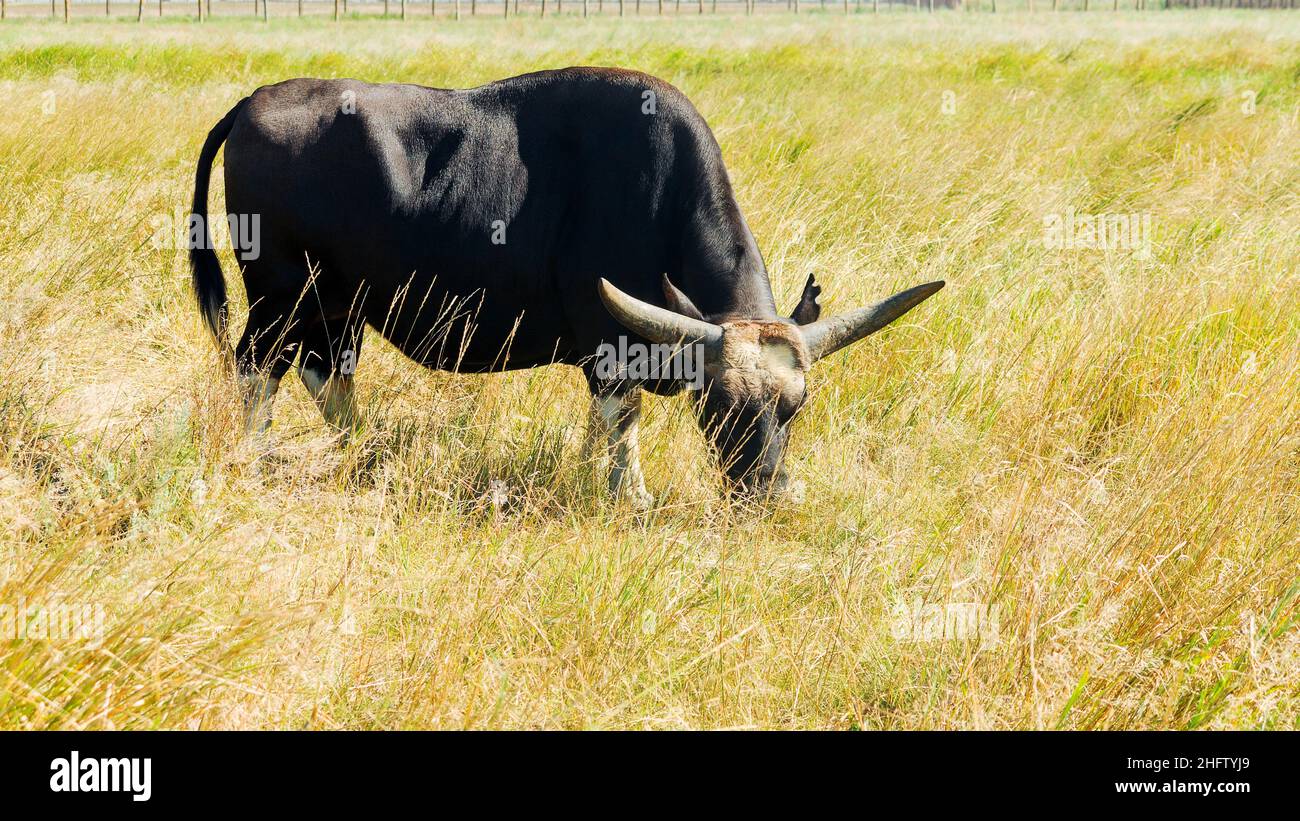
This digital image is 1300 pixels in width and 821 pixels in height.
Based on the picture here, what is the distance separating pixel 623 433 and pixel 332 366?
1448mm

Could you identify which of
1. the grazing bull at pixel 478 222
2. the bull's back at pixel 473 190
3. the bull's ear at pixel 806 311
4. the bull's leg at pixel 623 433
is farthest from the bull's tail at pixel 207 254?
the bull's ear at pixel 806 311

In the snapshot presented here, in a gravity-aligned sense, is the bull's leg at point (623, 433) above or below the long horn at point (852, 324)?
below

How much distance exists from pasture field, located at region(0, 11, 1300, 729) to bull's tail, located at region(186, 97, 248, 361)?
0.32 metres

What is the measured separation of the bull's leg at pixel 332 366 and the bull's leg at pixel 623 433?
45.5 inches

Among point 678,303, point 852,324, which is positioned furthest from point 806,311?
point 678,303

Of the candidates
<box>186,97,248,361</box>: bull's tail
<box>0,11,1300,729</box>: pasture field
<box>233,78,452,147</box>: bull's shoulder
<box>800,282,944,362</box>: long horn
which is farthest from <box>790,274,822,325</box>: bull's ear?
<box>186,97,248,361</box>: bull's tail

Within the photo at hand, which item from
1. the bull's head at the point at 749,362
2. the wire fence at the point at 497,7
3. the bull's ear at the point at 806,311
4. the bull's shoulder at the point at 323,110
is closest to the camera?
the bull's head at the point at 749,362

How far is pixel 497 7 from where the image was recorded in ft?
211

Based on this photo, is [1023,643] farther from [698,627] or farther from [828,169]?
[828,169]

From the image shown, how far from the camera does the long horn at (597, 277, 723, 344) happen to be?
445cm

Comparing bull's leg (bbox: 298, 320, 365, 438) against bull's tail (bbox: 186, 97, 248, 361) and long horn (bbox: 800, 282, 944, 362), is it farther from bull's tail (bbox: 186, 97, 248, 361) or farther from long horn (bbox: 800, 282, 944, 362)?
long horn (bbox: 800, 282, 944, 362)

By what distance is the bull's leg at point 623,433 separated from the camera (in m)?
5.02

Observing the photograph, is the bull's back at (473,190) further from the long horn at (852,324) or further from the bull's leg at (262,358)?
the long horn at (852,324)

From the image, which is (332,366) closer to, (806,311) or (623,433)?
(623,433)
